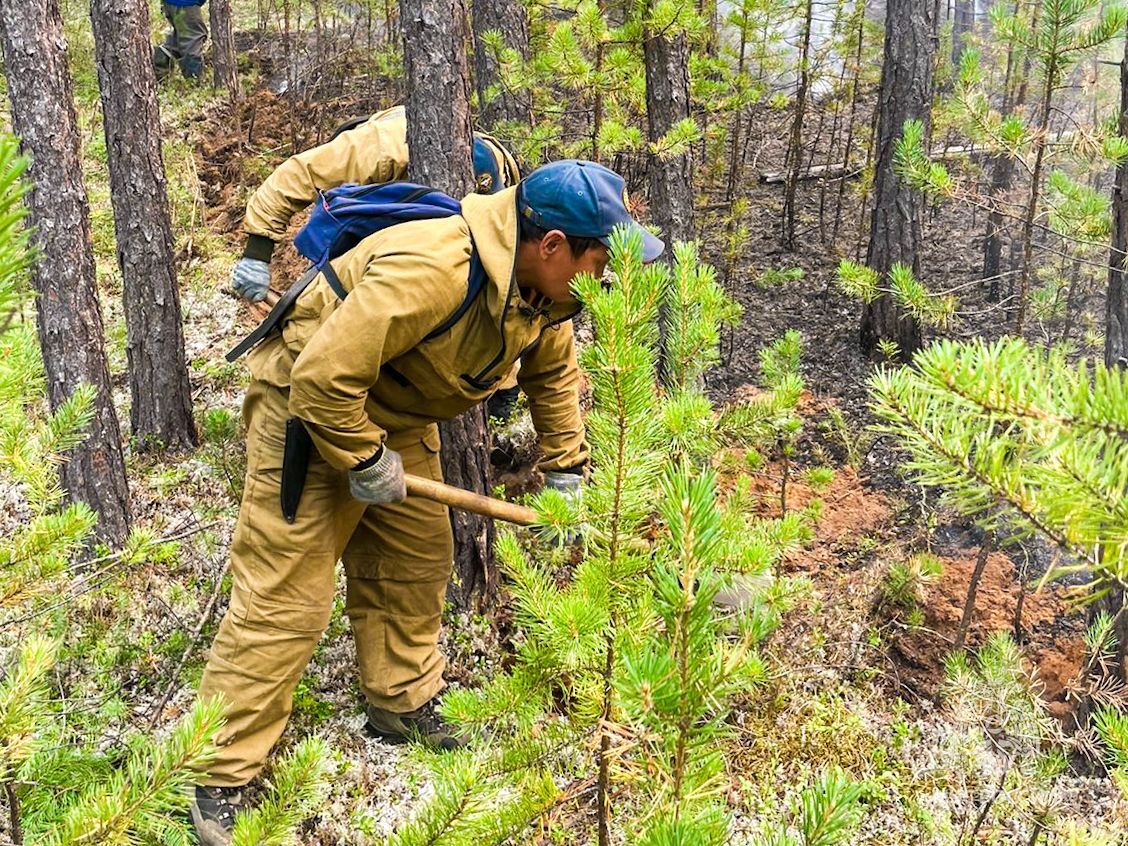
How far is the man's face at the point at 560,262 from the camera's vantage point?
2.58m

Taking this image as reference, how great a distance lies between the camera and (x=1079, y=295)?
973cm

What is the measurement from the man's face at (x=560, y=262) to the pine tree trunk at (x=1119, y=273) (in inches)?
104

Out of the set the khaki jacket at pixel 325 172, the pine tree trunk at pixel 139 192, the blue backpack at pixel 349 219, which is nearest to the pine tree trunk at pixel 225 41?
the pine tree trunk at pixel 139 192

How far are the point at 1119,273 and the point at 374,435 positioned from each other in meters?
3.55

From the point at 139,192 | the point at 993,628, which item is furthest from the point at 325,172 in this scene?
the point at 993,628

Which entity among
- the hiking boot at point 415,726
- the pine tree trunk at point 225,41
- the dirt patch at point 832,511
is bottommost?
the dirt patch at point 832,511

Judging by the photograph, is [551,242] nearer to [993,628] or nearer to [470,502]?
[470,502]

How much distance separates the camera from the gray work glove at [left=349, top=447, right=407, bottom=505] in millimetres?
2799

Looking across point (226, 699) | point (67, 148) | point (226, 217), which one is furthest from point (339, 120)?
point (226, 699)

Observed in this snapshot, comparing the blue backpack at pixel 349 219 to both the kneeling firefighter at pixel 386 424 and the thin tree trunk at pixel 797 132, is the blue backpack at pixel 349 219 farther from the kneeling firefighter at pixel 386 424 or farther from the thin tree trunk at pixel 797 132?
the thin tree trunk at pixel 797 132

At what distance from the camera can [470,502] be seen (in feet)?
9.48

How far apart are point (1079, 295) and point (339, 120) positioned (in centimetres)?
980

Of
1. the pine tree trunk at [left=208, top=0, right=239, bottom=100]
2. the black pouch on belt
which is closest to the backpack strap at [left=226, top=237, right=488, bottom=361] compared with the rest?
the black pouch on belt

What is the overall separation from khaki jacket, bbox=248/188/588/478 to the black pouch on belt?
166mm
